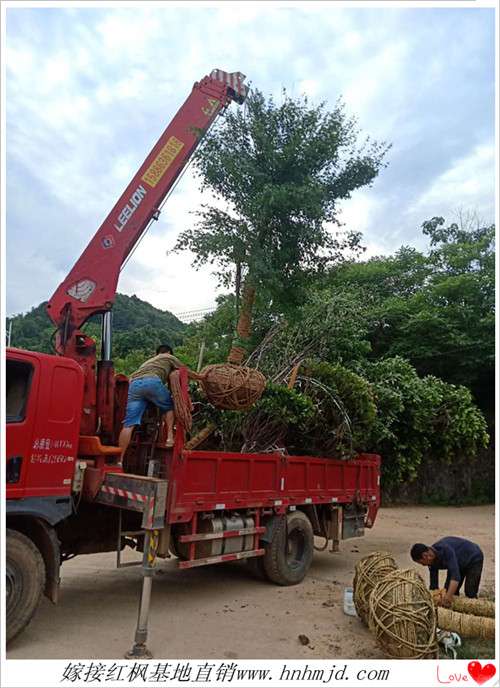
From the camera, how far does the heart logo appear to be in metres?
4.08

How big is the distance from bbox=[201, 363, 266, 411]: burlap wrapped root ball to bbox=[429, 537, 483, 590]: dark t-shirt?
261cm

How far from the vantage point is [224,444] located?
28.3 feet

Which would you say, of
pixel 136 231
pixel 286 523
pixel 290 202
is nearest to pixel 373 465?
pixel 286 523

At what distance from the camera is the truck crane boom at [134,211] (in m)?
6.64

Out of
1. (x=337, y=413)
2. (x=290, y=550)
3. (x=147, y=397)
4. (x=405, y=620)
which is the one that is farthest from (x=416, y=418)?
(x=405, y=620)

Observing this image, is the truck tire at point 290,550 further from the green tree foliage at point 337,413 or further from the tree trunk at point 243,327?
the tree trunk at point 243,327

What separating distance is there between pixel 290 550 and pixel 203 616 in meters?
1.93

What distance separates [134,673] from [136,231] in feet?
15.6

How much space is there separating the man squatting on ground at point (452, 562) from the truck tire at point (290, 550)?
207 cm

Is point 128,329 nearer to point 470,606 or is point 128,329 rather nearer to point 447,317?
point 447,317

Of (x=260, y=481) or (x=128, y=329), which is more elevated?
(x=128, y=329)

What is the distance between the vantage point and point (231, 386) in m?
6.77

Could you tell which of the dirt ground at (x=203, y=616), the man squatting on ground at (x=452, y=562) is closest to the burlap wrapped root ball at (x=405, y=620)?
the dirt ground at (x=203, y=616)

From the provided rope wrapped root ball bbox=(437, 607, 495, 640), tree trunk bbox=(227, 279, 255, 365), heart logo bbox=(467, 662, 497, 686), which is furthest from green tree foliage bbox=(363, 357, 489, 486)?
heart logo bbox=(467, 662, 497, 686)
